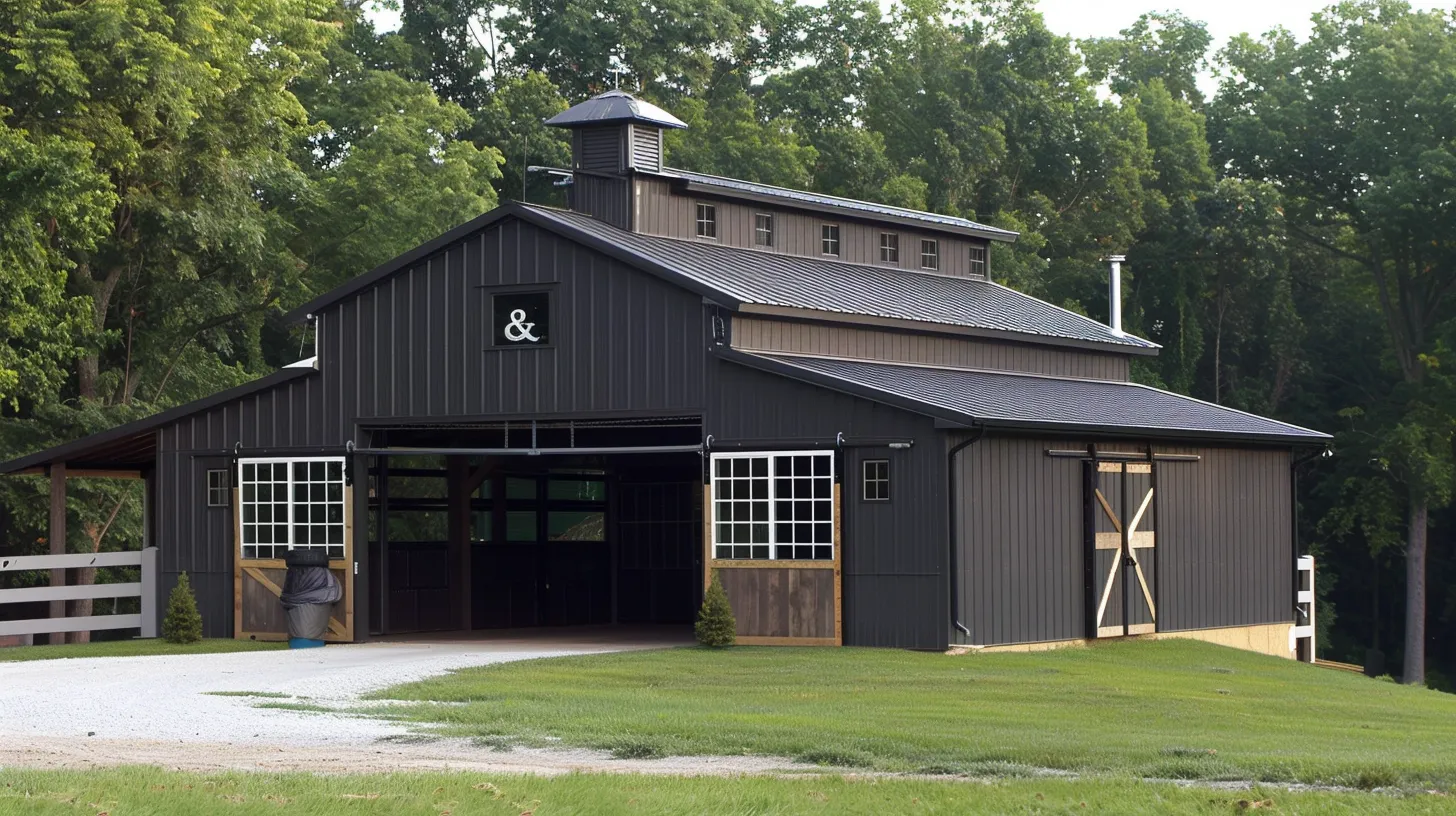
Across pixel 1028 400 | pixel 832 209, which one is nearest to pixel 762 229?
pixel 832 209

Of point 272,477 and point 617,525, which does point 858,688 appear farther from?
point 617,525

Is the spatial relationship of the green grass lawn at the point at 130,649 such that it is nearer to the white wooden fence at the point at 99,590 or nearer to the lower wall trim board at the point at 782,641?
the white wooden fence at the point at 99,590

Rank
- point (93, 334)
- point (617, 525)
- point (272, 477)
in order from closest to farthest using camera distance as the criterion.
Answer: point (272, 477) < point (617, 525) < point (93, 334)

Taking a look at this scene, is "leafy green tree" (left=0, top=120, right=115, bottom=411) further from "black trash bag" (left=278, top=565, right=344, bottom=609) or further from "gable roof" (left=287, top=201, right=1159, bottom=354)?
"black trash bag" (left=278, top=565, right=344, bottom=609)

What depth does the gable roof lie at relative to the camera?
2483 cm

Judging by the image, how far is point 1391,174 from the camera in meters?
→ 48.7

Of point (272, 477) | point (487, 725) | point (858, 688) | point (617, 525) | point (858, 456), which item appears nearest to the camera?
point (487, 725)

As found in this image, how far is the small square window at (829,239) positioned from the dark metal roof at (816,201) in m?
0.36

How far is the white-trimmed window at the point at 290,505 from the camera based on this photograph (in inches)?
1041

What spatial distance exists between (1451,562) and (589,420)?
110 feet

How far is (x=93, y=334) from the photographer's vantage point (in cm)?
3597

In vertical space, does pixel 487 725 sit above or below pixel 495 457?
below

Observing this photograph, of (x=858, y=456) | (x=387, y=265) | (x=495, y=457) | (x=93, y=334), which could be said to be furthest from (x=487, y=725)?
(x=93, y=334)

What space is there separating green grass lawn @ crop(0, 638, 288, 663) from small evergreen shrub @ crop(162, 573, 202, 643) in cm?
12
